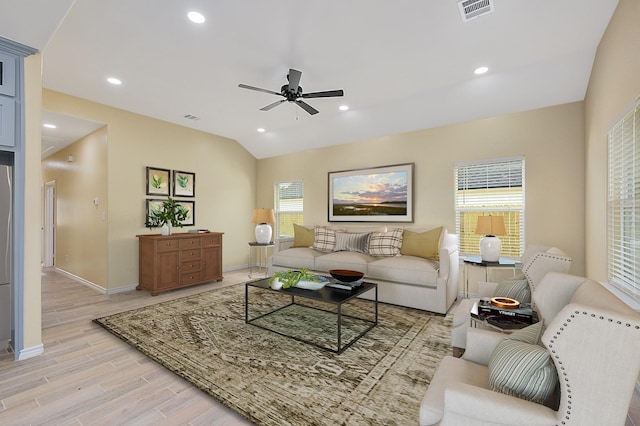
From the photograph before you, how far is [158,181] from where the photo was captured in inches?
202

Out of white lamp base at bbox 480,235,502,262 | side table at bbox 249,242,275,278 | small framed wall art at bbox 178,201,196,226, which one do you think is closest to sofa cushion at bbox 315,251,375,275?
white lamp base at bbox 480,235,502,262

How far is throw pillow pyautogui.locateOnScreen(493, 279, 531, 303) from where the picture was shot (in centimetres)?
237

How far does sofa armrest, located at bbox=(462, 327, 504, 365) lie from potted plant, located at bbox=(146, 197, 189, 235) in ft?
15.1

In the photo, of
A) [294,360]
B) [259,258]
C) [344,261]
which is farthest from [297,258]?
[294,360]

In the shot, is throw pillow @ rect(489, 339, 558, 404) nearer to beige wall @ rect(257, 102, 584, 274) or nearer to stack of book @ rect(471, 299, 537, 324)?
stack of book @ rect(471, 299, 537, 324)

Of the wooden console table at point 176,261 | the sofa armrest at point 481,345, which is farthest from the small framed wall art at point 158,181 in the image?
the sofa armrest at point 481,345

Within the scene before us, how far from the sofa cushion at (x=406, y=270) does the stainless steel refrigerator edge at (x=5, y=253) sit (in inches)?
148

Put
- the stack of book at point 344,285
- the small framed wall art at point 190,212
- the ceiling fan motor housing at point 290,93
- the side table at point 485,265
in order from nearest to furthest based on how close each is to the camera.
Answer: the stack of book at point 344,285
the ceiling fan motor housing at point 290,93
the side table at point 485,265
the small framed wall art at point 190,212

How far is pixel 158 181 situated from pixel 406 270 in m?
4.34

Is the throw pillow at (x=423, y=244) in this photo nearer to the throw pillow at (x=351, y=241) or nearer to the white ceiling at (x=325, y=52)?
the throw pillow at (x=351, y=241)

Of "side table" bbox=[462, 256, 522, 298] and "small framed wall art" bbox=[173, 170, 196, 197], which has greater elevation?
"small framed wall art" bbox=[173, 170, 196, 197]

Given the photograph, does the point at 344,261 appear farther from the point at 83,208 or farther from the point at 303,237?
the point at 83,208

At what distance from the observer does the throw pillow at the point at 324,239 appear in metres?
5.08

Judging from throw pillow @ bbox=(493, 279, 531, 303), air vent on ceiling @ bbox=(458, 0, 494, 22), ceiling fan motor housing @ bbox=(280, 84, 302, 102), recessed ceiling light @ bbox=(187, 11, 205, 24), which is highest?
recessed ceiling light @ bbox=(187, 11, 205, 24)
